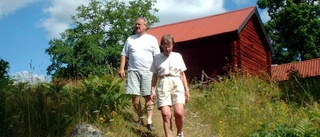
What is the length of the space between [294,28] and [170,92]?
95.1 feet

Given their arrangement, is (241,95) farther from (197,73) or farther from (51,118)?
(197,73)

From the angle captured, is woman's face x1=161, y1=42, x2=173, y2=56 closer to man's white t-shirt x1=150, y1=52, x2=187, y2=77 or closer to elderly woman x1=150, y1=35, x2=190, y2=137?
elderly woman x1=150, y1=35, x2=190, y2=137

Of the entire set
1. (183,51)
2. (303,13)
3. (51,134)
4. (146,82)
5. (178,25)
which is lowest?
(51,134)

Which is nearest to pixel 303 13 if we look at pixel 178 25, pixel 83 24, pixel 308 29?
pixel 308 29

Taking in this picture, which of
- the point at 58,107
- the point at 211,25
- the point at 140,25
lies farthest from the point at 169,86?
the point at 211,25

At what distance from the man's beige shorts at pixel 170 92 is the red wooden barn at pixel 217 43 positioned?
13826 mm

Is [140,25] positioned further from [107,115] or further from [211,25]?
[211,25]

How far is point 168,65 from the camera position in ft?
22.8

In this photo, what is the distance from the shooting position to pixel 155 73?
279 inches

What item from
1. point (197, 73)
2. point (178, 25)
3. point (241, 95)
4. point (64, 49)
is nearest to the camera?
point (241, 95)

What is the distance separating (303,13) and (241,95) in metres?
24.8

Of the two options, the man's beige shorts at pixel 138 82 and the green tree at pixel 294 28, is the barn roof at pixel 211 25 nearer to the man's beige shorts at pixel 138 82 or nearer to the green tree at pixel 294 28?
the green tree at pixel 294 28

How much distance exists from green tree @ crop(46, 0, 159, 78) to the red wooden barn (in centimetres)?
1294

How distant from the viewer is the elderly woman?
679cm
